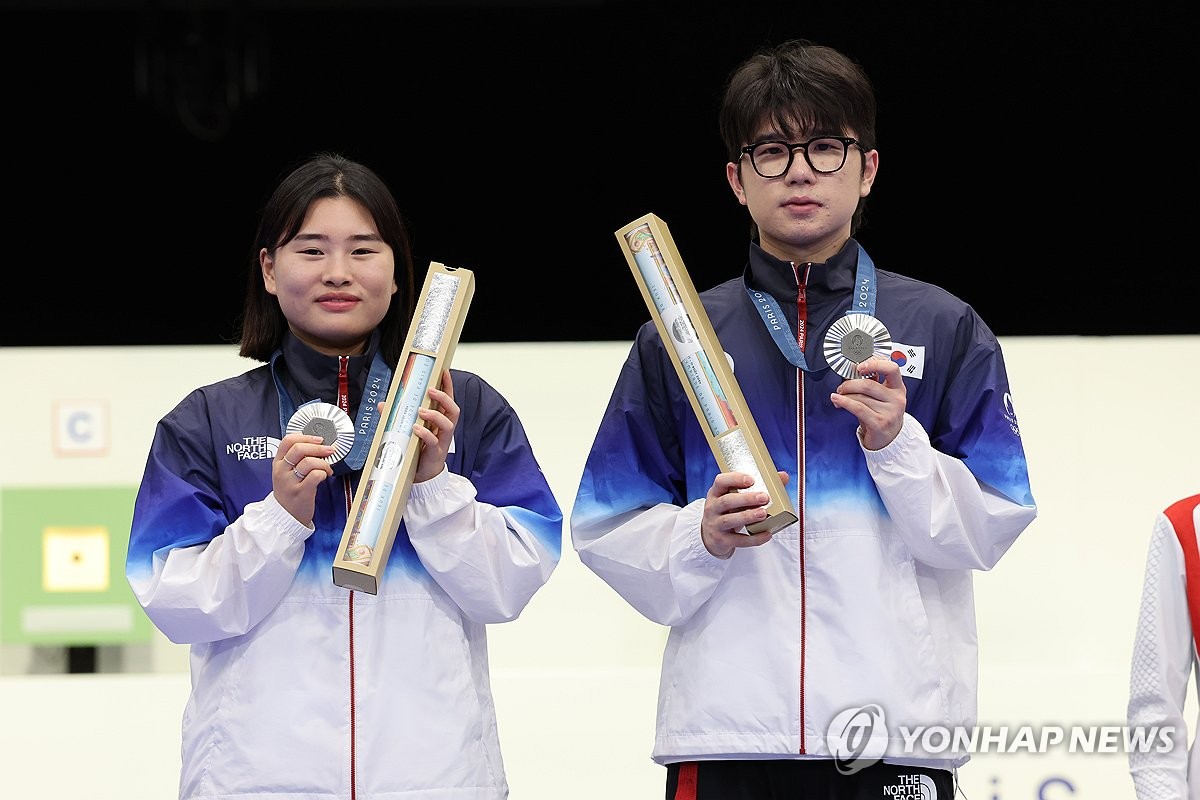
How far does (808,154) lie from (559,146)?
70.9 inches

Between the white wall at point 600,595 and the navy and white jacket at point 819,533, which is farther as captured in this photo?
the white wall at point 600,595

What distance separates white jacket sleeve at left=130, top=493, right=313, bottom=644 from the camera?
1.94m

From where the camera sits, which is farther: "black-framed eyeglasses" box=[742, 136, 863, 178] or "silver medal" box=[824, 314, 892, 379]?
"black-framed eyeglasses" box=[742, 136, 863, 178]

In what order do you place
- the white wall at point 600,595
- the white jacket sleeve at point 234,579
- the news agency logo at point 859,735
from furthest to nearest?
the white wall at point 600,595 → the white jacket sleeve at point 234,579 → the news agency logo at point 859,735

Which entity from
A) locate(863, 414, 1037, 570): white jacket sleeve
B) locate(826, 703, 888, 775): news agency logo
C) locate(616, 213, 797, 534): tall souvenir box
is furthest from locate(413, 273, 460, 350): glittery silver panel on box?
locate(826, 703, 888, 775): news agency logo

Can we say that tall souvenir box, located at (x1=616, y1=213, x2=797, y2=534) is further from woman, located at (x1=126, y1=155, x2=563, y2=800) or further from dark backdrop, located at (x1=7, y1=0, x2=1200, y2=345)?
dark backdrop, located at (x1=7, y1=0, x2=1200, y2=345)

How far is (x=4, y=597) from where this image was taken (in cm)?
374

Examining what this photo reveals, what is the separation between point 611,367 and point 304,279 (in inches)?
66.7

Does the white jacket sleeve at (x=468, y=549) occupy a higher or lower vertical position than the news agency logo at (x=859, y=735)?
higher

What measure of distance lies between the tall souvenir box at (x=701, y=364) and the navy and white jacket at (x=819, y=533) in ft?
0.36

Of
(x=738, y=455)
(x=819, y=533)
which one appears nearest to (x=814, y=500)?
(x=819, y=533)

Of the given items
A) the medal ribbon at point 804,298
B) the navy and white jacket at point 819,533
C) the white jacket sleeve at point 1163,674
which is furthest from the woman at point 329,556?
the white jacket sleeve at point 1163,674

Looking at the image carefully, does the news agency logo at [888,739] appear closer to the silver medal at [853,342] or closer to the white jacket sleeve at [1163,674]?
the white jacket sleeve at [1163,674]

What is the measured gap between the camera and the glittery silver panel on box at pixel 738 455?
5.98ft
